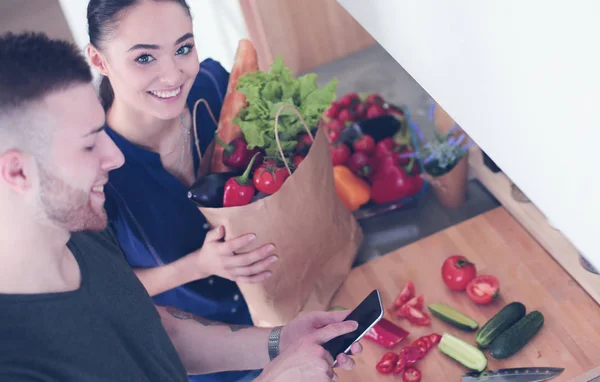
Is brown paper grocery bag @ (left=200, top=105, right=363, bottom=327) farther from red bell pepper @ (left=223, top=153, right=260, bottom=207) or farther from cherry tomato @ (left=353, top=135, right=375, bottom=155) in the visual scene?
cherry tomato @ (left=353, top=135, right=375, bottom=155)

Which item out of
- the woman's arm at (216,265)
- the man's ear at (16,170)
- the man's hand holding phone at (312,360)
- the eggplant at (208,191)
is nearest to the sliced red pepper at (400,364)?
the man's hand holding phone at (312,360)

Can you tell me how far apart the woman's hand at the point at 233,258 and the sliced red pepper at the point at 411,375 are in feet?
0.89

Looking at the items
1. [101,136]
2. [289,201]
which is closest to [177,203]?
[289,201]

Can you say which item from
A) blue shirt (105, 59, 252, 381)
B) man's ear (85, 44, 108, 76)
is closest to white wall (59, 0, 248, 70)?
blue shirt (105, 59, 252, 381)

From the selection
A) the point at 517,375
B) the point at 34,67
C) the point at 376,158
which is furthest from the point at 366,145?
the point at 34,67

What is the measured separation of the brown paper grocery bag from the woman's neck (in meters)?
0.17

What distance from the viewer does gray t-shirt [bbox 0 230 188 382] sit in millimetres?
674

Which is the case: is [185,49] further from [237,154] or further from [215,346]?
[215,346]

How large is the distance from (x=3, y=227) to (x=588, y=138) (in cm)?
60

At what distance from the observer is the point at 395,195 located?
1369 mm

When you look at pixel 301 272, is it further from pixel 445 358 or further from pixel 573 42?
pixel 573 42

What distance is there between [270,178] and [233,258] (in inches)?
5.6

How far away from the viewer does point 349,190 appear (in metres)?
1.36

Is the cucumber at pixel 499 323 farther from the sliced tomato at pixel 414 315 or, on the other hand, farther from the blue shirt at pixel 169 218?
the blue shirt at pixel 169 218
